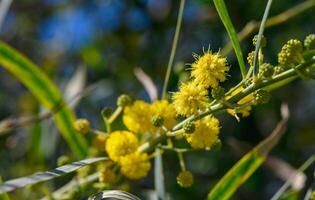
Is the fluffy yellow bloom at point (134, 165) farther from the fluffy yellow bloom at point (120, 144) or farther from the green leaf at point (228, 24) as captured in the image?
the green leaf at point (228, 24)

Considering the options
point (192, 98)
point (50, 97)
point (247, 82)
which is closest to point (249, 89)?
point (247, 82)

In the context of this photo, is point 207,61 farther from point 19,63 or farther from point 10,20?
point 10,20

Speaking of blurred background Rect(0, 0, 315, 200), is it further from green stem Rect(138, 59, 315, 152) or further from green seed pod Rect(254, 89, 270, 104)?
green seed pod Rect(254, 89, 270, 104)

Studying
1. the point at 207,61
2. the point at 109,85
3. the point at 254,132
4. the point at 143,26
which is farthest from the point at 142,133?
the point at 143,26

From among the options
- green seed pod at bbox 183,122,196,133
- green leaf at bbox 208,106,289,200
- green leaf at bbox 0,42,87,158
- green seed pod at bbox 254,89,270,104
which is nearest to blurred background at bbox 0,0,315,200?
A: green leaf at bbox 0,42,87,158

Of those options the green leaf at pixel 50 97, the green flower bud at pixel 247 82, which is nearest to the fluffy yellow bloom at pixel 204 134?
the green flower bud at pixel 247 82

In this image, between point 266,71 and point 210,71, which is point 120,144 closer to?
point 210,71
